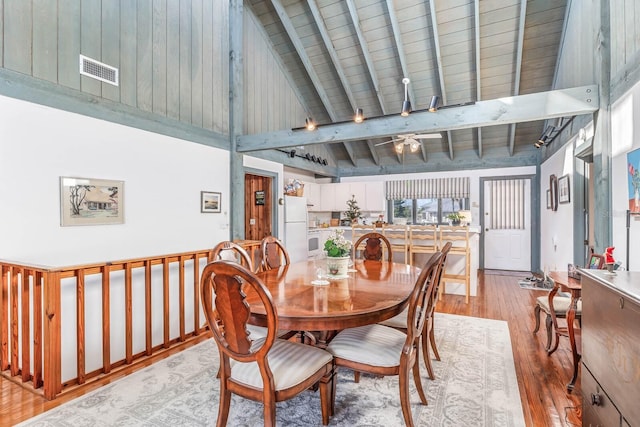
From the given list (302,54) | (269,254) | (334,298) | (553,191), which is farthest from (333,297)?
(553,191)

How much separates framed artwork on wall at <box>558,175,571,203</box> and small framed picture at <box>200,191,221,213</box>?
487 cm

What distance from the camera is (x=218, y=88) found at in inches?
187

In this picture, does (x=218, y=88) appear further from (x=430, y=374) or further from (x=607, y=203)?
(x=607, y=203)

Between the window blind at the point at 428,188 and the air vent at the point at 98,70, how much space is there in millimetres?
6143

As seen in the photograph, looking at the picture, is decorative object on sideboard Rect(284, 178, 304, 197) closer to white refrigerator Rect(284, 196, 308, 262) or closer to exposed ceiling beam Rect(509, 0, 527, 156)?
white refrigerator Rect(284, 196, 308, 262)

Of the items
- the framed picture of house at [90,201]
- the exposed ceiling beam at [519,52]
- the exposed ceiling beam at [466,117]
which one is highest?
the exposed ceiling beam at [519,52]

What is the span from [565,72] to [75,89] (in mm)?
6078

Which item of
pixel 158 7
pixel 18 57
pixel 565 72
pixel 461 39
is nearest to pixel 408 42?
pixel 461 39

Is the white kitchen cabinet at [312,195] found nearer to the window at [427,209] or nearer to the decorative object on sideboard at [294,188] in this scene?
the decorative object on sideboard at [294,188]

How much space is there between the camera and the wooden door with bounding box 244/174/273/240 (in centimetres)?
624

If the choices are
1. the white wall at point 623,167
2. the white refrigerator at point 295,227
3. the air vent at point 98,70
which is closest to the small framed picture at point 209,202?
the air vent at point 98,70

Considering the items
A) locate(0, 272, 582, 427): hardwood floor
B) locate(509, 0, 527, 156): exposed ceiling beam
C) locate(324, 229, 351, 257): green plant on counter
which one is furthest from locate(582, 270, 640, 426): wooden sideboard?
locate(509, 0, 527, 156): exposed ceiling beam

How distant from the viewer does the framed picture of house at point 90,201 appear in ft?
9.71

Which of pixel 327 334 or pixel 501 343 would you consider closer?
pixel 327 334
